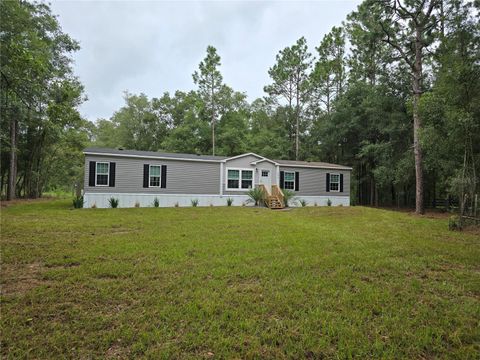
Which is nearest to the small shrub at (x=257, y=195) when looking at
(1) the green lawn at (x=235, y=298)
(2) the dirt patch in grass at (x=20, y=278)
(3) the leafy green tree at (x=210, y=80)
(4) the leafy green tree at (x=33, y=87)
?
(1) the green lawn at (x=235, y=298)

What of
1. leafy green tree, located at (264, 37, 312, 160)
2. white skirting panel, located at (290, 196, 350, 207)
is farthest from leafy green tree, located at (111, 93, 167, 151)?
white skirting panel, located at (290, 196, 350, 207)

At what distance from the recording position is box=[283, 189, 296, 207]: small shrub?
13.9 meters

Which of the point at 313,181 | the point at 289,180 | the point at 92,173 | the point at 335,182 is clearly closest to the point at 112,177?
the point at 92,173

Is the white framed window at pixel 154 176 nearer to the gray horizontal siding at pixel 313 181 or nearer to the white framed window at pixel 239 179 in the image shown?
the white framed window at pixel 239 179

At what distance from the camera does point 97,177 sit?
11773mm

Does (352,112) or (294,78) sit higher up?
(294,78)

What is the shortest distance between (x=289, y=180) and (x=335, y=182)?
363cm

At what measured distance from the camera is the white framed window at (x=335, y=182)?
16.5 m

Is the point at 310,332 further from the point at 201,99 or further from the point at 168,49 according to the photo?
the point at 201,99

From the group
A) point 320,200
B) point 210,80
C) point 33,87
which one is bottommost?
point 320,200

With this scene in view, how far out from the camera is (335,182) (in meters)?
16.6

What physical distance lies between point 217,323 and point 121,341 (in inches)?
33.3

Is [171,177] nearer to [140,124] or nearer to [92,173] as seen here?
[92,173]

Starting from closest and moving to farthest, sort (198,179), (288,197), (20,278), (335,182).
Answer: (20,278), (198,179), (288,197), (335,182)
